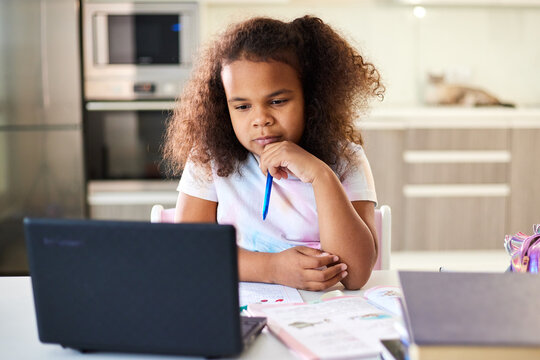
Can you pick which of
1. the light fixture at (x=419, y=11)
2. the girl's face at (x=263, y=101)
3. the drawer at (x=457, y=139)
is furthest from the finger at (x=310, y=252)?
the light fixture at (x=419, y=11)

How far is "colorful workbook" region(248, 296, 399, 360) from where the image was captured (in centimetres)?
69

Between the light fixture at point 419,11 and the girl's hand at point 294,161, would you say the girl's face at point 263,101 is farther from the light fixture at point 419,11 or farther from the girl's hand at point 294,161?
the light fixture at point 419,11

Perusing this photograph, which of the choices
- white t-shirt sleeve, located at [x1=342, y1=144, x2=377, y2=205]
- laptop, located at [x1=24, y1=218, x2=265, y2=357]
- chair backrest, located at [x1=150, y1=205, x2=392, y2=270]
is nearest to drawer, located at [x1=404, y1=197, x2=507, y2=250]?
chair backrest, located at [x1=150, y1=205, x2=392, y2=270]

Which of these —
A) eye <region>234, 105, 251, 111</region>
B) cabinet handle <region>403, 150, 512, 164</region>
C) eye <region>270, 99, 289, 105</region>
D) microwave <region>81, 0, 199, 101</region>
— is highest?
microwave <region>81, 0, 199, 101</region>

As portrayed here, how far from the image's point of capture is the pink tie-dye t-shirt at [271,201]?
4.03ft

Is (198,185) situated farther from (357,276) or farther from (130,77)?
(130,77)

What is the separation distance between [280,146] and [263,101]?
9cm

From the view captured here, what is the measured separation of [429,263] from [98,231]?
2.91m

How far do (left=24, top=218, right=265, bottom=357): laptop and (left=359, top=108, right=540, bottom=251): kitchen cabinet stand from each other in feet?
8.61

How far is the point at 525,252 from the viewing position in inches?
35.0

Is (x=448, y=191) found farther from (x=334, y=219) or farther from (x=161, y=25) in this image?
(x=334, y=219)

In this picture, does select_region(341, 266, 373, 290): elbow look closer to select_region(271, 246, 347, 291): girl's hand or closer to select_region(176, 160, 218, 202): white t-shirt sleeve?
select_region(271, 246, 347, 291): girl's hand

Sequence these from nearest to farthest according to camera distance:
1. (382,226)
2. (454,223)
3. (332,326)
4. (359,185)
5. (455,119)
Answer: (332,326), (359,185), (382,226), (455,119), (454,223)

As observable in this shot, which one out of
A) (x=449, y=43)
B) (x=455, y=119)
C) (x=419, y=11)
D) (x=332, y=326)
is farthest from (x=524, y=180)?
(x=332, y=326)
